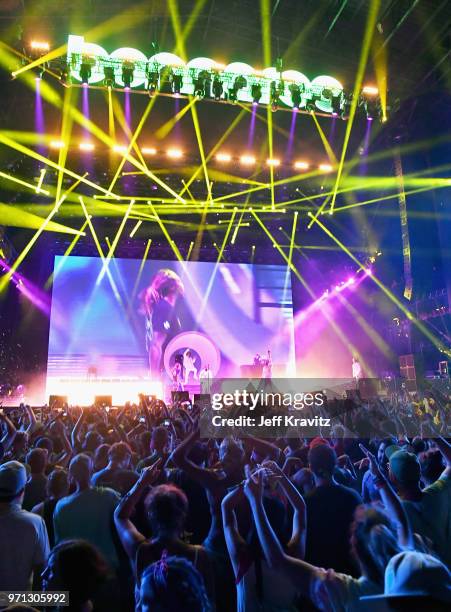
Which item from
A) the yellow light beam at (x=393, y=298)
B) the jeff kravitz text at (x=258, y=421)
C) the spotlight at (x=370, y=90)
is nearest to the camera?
the jeff kravitz text at (x=258, y=421)

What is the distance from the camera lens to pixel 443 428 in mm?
4121

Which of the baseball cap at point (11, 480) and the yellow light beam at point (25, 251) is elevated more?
the yellow light beam at point (25, 251)

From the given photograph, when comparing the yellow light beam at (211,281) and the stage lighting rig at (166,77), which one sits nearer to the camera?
the stage lighting rig at (166,77)

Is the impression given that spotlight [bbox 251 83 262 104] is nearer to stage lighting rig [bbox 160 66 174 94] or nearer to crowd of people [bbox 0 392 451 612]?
stage lighting rig [bbox 160 66 174 94]

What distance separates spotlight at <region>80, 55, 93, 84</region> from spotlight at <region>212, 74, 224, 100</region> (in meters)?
2.41

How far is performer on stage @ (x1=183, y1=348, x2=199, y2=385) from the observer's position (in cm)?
1434

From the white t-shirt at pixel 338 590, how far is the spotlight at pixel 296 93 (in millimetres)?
9786

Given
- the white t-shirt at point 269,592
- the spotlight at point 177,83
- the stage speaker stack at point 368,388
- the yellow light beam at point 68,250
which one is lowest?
the white t-shirt at point 269,592

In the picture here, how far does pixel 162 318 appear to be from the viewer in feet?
47.2

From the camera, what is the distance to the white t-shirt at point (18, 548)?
213 cm

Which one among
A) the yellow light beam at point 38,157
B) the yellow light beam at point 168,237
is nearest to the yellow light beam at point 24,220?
the yellow light beam at point 38,157

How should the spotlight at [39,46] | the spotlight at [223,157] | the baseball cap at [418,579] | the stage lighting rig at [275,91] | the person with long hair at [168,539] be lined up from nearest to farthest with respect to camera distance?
the baseball cap at [418,579] < the person with long hair at [168,539] < the spotlight at [39,46] < the stage lighting rig at [275,91] < the spotlight at [223,157]

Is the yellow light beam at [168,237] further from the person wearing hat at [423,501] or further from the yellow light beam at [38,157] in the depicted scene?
the person wearing hat at [423,501]

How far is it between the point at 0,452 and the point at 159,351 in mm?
10612
